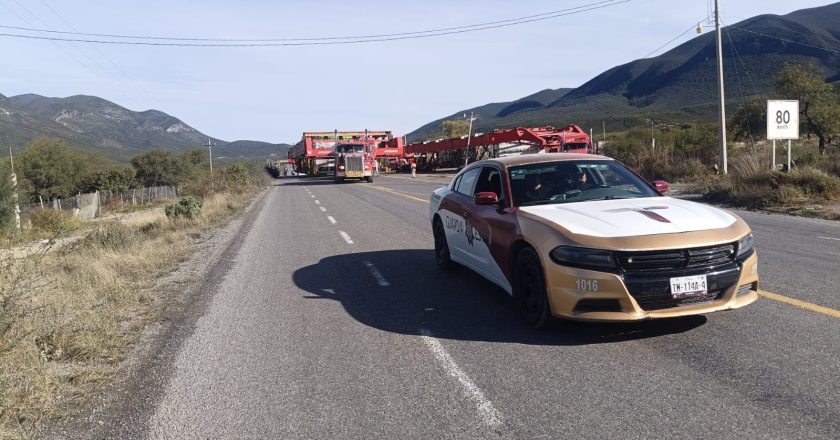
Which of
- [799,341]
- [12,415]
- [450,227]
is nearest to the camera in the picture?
[12,415]

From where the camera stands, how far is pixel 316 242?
13.1m

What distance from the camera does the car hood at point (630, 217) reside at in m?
5.21

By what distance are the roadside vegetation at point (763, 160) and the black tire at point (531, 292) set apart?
11713 mm

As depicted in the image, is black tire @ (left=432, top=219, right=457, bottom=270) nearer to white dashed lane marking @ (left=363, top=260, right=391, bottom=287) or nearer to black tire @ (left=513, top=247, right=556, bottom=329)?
white dashed lane marking @ (left=363, top=260, right=391, bottom=287)

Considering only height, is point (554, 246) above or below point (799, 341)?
above

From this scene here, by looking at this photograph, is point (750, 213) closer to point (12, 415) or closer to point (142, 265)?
point (142, 265)

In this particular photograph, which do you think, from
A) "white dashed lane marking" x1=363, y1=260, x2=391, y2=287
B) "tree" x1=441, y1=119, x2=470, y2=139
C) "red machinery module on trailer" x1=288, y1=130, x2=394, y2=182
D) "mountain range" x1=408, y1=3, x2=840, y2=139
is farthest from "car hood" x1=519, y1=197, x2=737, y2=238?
"tree" x1=441, y1=119, x2=470, y2=139

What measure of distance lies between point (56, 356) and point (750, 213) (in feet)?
51.0

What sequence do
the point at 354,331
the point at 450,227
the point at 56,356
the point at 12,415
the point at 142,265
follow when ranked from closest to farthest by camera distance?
the point at 12,415 → the point at 56,356 → the point at 354,331 → the point at 450,227 → the point at 142,265

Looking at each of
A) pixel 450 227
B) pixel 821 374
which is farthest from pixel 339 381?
pixel 450 227

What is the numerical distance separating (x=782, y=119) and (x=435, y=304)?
16.7 m

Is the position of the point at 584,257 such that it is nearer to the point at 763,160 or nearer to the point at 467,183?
the point at 467,183

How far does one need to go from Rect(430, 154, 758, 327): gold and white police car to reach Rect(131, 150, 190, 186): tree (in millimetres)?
88607

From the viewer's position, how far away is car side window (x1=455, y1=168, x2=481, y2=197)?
8.09 m
